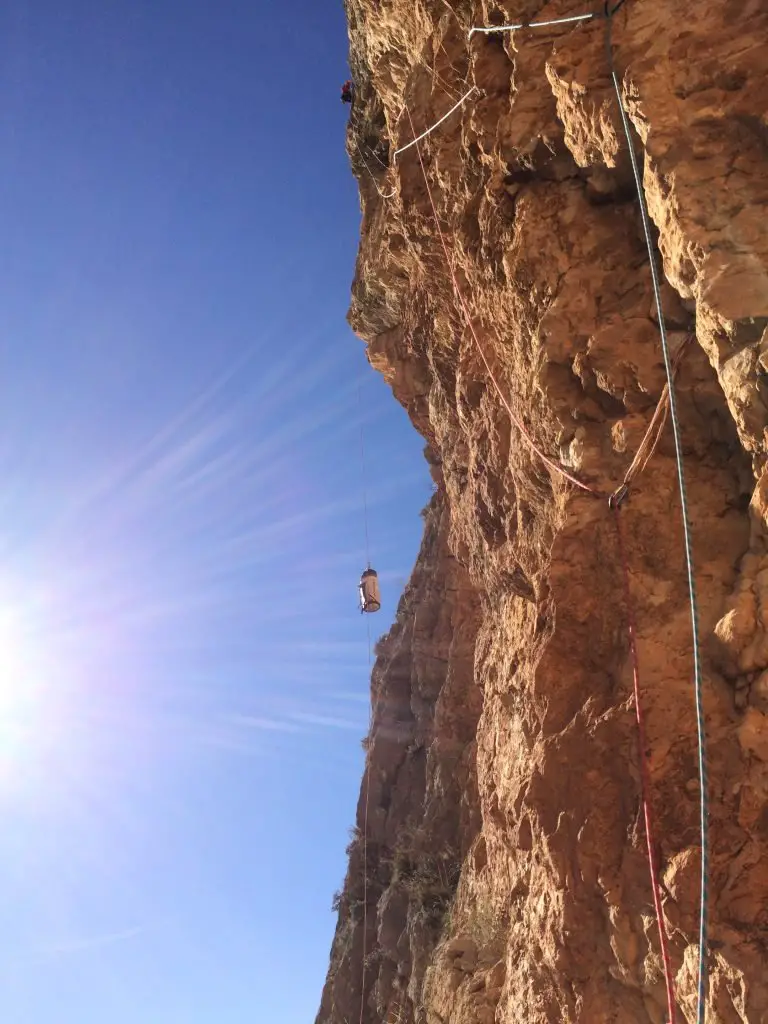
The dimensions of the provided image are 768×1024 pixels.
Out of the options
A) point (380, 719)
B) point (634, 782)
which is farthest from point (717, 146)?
point (380, 719)

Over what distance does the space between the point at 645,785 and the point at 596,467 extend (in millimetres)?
2688

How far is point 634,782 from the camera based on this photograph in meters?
6.13

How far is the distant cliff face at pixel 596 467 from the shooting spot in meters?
5.27

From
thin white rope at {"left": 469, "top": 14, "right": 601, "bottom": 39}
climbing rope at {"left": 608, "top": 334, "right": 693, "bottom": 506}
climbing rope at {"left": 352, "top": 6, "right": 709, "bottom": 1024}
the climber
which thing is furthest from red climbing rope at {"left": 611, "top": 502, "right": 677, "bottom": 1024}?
the climber

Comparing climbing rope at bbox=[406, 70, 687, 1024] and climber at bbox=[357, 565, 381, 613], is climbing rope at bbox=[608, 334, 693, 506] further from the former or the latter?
climber at bbox=[357, 565, 381, 613]

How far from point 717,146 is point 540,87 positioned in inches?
106

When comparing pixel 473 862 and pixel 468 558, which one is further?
pixel 468 558

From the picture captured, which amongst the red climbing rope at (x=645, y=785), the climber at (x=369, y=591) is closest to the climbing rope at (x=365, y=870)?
the climber at (x=369, y=591)

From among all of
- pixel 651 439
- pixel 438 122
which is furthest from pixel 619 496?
pixel 438 122

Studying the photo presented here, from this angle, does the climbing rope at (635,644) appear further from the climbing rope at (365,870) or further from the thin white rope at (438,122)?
the climbing rope at (365,870)

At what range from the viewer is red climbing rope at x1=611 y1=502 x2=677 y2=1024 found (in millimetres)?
5254

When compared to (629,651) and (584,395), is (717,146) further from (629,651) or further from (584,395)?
(629,651)

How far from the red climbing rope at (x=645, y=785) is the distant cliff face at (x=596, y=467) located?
74mm

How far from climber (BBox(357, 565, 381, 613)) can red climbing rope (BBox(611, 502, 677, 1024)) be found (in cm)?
1108
